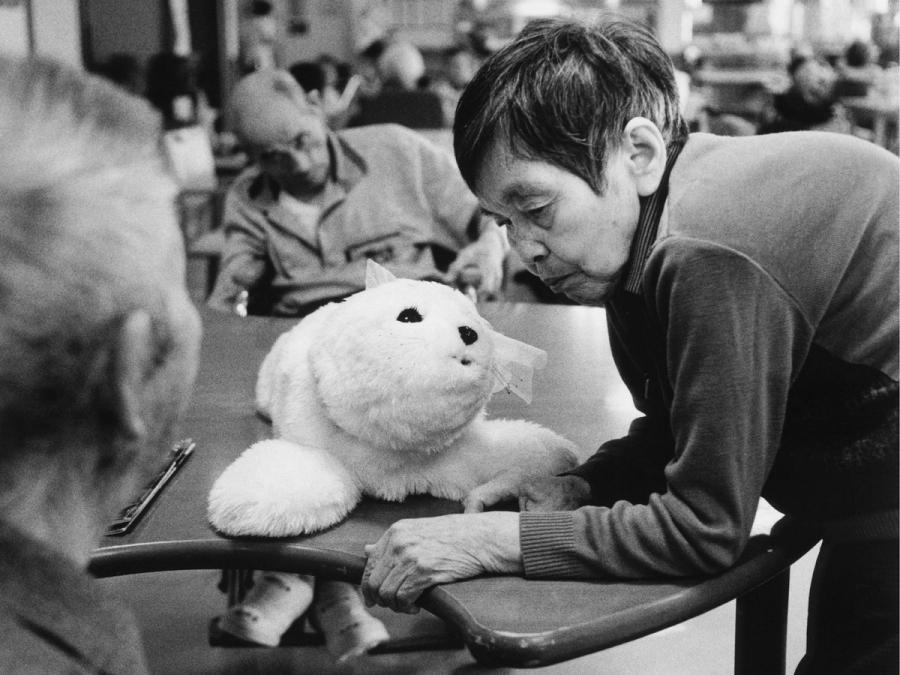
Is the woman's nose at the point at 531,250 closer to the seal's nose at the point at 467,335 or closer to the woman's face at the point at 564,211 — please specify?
the woman's face at the point at 564,211

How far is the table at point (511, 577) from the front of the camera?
37.7 inches

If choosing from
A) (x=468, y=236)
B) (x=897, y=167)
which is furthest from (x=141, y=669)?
(x=468, y=236)

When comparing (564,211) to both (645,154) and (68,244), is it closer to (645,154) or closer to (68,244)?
(645,154)

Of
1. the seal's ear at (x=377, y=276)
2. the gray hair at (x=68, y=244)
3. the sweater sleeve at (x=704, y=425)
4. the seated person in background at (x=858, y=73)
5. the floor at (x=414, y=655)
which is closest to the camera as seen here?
the gray hair at (x=68, y=244)

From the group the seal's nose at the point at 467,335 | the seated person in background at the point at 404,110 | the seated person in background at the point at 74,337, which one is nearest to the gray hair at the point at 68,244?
the seated person in background at the point at 74,337

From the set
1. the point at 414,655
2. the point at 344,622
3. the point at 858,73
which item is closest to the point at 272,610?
the point at 344,622

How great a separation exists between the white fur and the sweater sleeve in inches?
7.7

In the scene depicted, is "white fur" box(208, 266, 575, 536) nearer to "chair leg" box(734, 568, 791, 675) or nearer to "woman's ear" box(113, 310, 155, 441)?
"chair leg" box(734, 568, 791, 675)

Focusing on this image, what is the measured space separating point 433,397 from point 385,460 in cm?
13

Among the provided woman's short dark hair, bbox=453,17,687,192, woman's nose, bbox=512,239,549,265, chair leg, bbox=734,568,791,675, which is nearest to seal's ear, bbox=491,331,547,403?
woman's nose, bbox=512,239,549,265

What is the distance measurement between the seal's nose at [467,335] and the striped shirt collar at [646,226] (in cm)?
19

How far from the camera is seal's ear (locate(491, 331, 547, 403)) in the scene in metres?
1.25

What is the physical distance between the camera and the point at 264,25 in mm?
8812

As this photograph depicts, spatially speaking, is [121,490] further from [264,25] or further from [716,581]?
[264,25]
